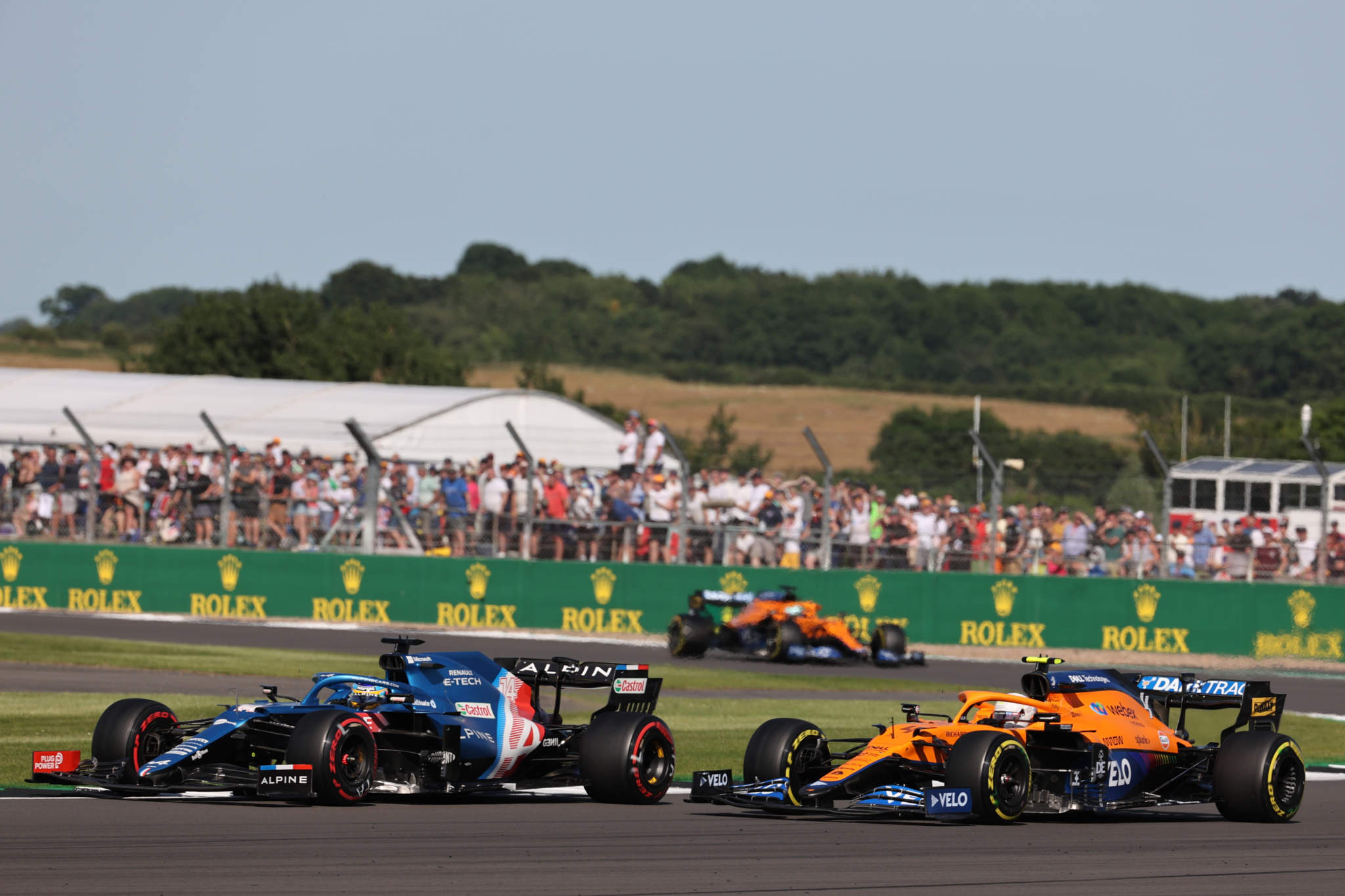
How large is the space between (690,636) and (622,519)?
12.8ft

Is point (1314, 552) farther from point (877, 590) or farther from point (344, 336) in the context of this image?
point (344, 336)

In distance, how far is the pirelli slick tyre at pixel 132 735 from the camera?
10.6m

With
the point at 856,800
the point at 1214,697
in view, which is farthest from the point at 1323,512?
the point at 856,800

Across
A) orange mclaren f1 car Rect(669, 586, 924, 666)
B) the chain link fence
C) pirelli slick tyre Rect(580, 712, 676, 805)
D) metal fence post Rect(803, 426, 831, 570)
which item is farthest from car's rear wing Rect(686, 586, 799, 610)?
pirelli slick tyre Rect(580, 712, 676, 805)

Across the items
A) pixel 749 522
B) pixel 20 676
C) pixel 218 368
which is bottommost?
pixel 20 676

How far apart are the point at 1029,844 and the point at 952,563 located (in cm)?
1731

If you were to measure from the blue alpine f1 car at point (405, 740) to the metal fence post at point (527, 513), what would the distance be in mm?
14827

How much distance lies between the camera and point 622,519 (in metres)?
27.6

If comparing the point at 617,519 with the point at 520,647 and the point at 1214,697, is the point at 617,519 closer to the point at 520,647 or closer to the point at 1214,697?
the point at 520,647

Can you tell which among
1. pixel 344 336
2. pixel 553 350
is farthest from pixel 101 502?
pixel 553 350

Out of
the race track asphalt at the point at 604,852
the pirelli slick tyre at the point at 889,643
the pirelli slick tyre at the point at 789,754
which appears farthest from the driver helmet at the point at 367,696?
the pirelli slick tyre at the point at 889,643

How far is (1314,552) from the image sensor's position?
85.5 feet

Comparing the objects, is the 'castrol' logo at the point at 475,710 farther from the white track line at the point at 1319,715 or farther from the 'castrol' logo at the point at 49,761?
the white track line at the point at 1319,715

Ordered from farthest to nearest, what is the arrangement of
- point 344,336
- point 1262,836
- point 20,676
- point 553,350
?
1. point 553,350
2. point 344,336
3. point 20,676
4. point 1262,836
